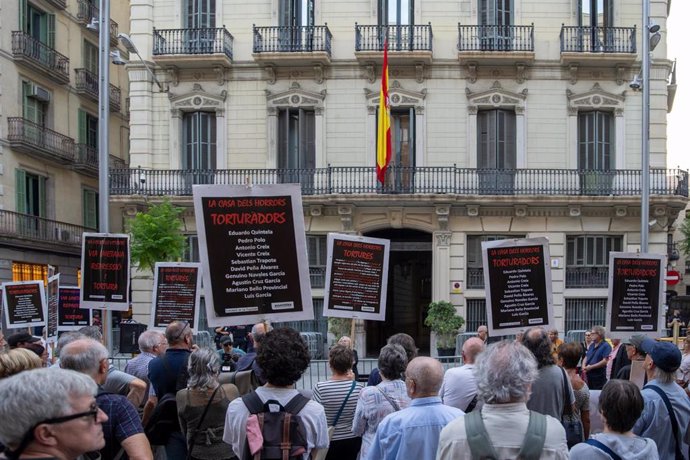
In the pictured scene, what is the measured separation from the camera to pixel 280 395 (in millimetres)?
5203

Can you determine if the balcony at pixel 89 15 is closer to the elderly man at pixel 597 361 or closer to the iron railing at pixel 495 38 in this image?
the iron railing at pixel 495 38

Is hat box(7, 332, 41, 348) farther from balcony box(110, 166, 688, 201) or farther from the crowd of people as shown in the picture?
balcony box(110, 166, 688, 201)

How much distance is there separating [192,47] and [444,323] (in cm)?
1164

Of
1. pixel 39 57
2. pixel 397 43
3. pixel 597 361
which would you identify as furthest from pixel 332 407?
pixel 39 57

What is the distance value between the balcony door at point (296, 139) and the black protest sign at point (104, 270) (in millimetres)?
14475

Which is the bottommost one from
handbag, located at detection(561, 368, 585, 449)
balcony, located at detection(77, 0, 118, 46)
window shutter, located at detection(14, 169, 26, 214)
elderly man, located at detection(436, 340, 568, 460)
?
handbag, located at detection(561, 368, 585, 449)

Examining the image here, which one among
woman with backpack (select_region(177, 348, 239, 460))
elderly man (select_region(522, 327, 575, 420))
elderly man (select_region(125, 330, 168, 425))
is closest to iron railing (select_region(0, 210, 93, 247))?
elderly man (select_region(125, 330, 168, 425))

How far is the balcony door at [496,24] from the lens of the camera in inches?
1022

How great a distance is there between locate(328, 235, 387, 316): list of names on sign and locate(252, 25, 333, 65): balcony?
52.2ft

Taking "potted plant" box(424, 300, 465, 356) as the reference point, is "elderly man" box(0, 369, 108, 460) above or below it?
above

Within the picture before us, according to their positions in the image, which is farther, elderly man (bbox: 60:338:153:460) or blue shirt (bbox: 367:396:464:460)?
blue shirt (bbox: 367:396:464:460)

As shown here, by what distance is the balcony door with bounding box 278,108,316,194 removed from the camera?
87.7 feet

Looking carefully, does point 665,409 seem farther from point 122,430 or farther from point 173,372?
point 173,372

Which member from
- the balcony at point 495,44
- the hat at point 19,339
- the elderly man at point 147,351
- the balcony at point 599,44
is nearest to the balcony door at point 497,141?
the balcony at point 495,44
